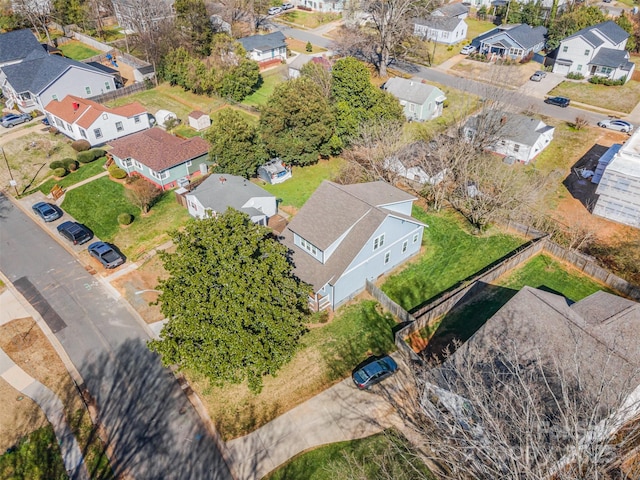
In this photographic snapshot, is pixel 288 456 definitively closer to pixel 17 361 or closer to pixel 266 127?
pixel 17 361

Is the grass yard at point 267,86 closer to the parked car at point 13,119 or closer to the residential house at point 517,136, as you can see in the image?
the parked car at point 13,119

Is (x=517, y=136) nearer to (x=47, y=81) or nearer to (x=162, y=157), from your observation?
(x=162, y=157)

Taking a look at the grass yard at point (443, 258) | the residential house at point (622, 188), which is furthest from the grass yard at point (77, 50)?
the residential house at point (622, 188)

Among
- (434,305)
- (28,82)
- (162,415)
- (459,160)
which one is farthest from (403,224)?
(28,82)

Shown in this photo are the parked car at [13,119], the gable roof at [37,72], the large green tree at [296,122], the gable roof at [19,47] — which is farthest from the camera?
the gable roof at [19,47]

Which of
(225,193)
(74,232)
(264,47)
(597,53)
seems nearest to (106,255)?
(74,232)
